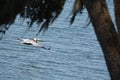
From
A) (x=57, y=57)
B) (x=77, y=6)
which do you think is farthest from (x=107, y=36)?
(x=57, y=57)

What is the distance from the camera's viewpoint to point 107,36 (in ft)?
10.2

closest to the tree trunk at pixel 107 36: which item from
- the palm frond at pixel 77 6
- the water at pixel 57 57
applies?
the palm frond at pixel 77 6

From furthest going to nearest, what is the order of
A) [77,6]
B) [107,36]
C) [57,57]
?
[57,57] → [77,6] → [107,36]

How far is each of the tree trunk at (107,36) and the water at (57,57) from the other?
412 inches

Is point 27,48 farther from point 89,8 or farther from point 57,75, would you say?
point 89,8

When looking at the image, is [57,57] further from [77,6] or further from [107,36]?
[107,36]

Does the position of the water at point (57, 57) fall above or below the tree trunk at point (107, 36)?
below

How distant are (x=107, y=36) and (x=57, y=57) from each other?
1803cm

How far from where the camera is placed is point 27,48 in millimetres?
23906

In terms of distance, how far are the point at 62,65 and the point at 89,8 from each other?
16.0m

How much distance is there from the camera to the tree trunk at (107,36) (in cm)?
308

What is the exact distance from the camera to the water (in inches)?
677

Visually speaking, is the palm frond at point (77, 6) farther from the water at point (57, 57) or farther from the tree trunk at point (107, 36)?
the water at point (57, 57)

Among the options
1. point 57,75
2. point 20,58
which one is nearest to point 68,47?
point 20,58
